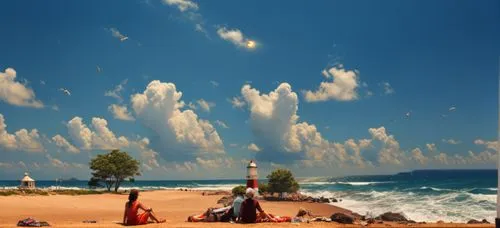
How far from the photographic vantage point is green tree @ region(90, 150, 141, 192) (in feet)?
232

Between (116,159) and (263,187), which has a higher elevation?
(116,159)

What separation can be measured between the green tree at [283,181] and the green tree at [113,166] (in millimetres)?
23790

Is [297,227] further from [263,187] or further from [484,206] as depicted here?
[263,187]

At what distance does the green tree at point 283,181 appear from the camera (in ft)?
196

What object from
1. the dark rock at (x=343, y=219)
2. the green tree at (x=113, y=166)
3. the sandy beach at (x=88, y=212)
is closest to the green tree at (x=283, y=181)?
the sandy beach at (x=88, y=212)

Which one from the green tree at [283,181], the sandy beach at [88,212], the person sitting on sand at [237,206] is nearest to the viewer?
the person sitting on sand at [237,206]

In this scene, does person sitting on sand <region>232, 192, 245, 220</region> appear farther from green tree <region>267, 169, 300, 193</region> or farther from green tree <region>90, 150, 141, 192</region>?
green tree <region>90, 150, 141, 192</region>

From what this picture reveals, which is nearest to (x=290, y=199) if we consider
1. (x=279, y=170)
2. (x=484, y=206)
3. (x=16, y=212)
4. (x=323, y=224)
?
(x=279, y=170)

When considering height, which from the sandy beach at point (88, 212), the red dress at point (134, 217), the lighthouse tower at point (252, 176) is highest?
the lighthouse tower at point (252, 176)

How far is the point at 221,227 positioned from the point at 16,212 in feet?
70.9

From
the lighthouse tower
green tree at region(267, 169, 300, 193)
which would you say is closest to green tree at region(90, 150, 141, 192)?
green tree at region(267, 169, 300, 193)

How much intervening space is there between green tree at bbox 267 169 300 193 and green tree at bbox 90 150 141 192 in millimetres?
23790

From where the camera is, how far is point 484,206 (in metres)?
42.8

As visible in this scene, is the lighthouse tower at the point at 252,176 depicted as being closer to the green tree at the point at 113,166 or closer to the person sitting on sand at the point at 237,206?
the person sitting on sand at the point at 237,206
